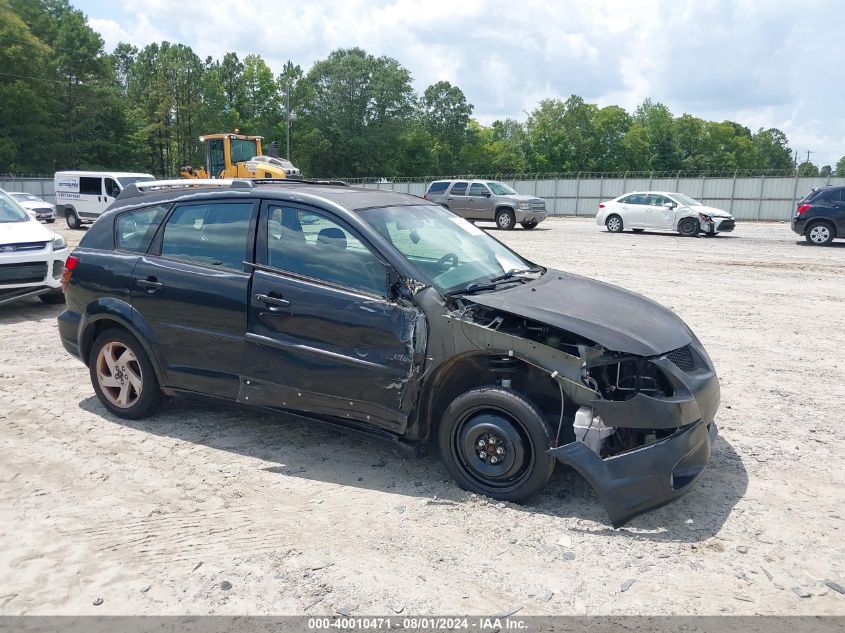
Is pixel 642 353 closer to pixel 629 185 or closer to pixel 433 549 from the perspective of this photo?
pixel 433 549

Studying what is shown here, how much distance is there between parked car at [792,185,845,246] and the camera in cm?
1986

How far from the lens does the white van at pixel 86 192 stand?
26312 mm

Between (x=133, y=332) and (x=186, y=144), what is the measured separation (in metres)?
73.5

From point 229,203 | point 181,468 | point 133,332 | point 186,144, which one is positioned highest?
point 186,144

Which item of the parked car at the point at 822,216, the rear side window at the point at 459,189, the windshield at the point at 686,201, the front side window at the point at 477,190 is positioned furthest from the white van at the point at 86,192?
the parked car at the point at 822,216

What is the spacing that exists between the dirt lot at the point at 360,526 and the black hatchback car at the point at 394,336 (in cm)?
30

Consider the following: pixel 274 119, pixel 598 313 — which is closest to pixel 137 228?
pixel 598 313

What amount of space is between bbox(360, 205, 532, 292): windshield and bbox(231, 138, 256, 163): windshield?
70.9ft

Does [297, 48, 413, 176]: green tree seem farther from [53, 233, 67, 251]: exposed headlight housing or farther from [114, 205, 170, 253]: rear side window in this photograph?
[114, 205, 170, 253]: rear side window

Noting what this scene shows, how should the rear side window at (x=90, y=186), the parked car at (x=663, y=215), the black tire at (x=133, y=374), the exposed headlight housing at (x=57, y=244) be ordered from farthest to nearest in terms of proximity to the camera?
the rear side window at (x=90, y=186) → the parked car at (x=663, y=215) → the exposed headlight housing at (x=57, y=244) → the black tire at (x=133, y=374)

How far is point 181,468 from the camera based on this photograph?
4.71m

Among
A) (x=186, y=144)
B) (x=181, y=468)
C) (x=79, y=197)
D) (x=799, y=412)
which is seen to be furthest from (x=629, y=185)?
(x=186, y=144)

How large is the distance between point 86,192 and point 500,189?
15439 mm

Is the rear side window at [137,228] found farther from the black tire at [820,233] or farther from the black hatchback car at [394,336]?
the black tire at [820,233]
